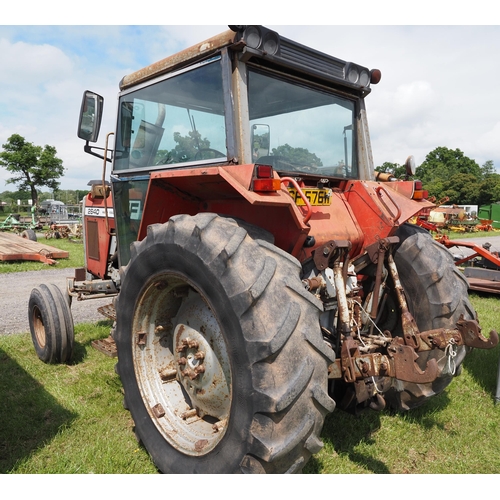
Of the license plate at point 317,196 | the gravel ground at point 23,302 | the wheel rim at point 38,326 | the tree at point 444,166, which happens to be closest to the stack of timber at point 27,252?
the gravel ground at point 23,302

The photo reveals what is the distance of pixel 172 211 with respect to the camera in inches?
123

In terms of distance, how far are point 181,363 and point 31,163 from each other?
1506 inches

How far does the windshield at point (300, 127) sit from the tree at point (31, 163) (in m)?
37.4

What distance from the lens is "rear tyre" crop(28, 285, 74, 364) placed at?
163 inches

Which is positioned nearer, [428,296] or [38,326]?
[428,296]

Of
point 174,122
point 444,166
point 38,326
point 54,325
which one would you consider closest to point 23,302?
point 38,326

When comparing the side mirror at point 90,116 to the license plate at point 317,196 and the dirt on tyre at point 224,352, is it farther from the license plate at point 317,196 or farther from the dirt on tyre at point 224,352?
the license plate at point 317,196

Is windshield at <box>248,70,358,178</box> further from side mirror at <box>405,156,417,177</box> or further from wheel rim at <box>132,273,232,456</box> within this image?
wheel rim at <box>132,273,232,456</box>

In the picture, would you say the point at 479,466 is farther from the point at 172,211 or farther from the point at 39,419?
the point at 39,419

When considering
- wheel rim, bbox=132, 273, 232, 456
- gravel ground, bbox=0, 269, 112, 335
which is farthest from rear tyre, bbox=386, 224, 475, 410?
gravel ground, bbox=0, 269, 112, 335

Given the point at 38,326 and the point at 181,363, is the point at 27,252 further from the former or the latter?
the point at 181,363

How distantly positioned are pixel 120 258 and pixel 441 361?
2.76m

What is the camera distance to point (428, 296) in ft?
10.0

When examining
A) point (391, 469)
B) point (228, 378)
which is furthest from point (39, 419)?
point (391, 469)
